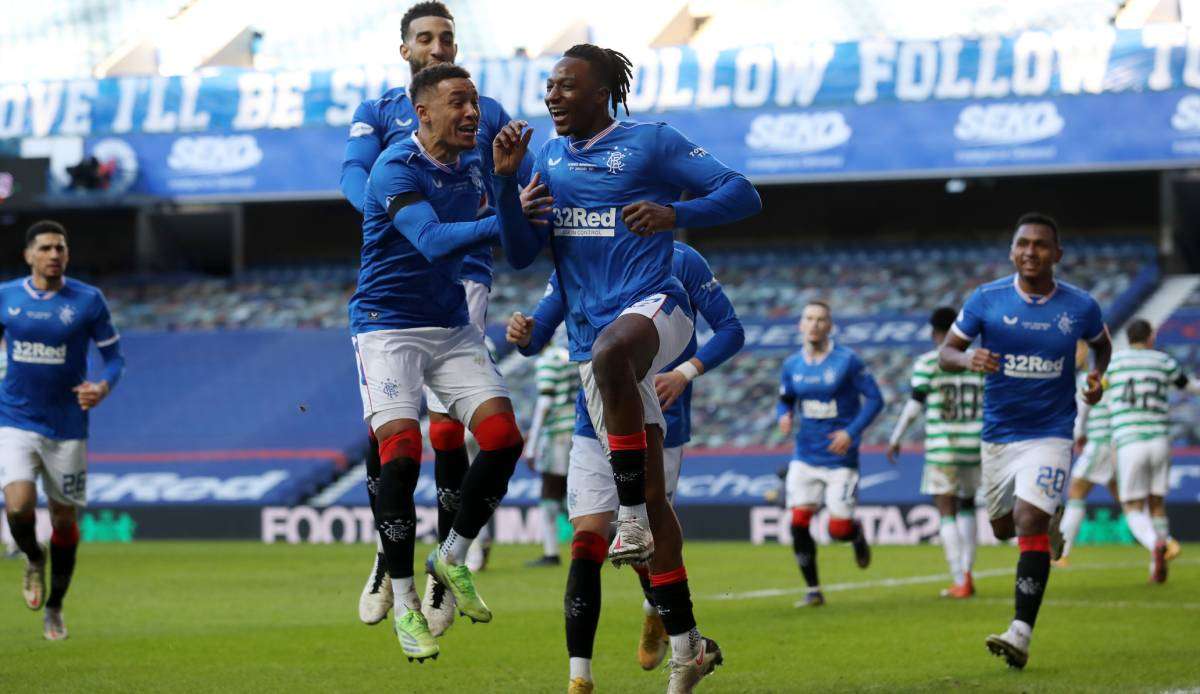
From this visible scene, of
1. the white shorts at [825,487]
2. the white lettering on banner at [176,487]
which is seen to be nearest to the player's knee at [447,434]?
the white shorts at [825,487]

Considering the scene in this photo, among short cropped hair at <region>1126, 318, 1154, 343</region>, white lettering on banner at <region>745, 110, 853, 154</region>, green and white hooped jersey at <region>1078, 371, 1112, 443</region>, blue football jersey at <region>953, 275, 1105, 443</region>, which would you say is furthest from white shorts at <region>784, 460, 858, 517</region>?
white lettering on banner at <region>745, 110, 853, 154</region>

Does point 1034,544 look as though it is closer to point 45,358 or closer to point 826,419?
point 826,419

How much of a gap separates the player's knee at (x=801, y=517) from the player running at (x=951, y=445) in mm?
1014

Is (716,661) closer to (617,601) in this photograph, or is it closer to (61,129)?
(617,601)

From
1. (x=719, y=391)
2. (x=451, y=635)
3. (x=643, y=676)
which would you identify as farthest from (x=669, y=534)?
(x=719, y=391)

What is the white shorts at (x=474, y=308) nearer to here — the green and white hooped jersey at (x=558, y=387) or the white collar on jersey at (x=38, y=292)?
the white collar on jersey at (x=38, y=292)

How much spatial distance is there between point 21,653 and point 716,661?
4486 mm

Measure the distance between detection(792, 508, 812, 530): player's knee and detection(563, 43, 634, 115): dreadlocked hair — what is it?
594cm

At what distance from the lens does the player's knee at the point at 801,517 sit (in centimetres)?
1240

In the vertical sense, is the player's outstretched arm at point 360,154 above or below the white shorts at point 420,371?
above

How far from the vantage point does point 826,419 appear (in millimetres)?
12836

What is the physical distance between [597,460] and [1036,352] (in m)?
2.85

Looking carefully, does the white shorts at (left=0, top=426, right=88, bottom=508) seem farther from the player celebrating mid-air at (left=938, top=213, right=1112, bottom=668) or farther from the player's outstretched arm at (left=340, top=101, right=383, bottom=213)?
the player celebrating mid-air at (left=938, top=213, right=1112, bottom=668)

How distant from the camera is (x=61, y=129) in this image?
32.7 m
